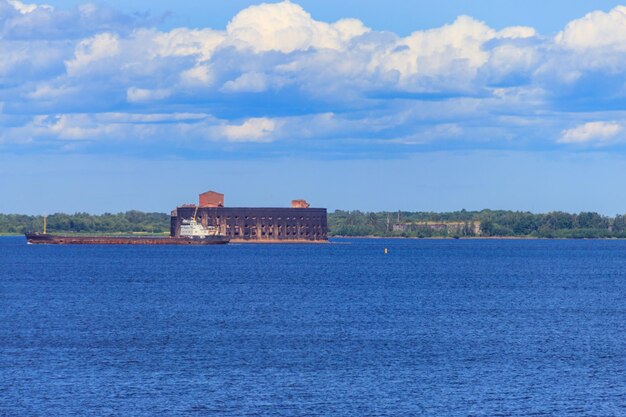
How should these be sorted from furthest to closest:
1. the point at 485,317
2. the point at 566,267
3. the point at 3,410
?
the point at 566,267
the point at 485,317
the point at 3,410

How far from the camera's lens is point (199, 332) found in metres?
60.8

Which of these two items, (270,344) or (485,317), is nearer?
(270,344)

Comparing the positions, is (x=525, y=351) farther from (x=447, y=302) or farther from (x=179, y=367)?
(x=447, y=302)

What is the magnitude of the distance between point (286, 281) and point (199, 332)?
1981 inches

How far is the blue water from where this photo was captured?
1585 inches

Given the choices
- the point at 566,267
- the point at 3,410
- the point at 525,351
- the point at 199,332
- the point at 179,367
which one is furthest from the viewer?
the point at 566,267

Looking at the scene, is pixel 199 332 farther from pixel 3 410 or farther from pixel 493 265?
pixel 493 265

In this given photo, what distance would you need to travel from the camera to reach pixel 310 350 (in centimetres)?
5306

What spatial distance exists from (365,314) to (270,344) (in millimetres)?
18019

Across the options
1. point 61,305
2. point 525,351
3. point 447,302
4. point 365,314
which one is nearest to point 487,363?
point 525,351

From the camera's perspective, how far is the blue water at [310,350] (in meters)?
40.2

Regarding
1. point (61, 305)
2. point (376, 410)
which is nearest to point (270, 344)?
point (376, 410)

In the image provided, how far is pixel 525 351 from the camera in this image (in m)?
53.2

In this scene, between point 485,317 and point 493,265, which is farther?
point 493,265
